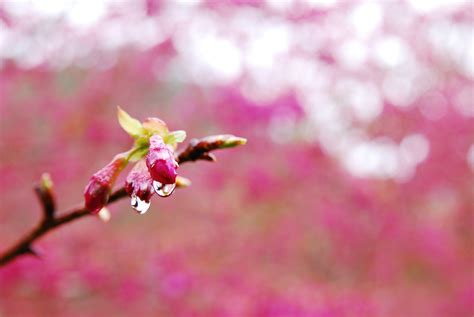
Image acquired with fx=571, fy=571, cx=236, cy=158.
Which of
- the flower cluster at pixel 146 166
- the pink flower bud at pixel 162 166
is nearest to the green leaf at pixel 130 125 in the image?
the flower cluster at pixel 146 166

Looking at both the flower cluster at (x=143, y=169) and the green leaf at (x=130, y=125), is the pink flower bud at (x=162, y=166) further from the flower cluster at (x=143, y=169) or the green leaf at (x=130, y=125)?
the green leaf at (x=130, y=125)

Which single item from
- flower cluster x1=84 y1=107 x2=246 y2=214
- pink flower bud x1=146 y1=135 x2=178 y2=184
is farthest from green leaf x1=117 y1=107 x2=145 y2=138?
pink flower bud x1=146 y1=135 x2=178 y2=184

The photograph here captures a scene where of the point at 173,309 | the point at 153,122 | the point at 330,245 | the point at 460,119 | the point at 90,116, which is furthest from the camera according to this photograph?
the point at 330,245

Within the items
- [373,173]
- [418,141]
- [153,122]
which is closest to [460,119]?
[418,141]

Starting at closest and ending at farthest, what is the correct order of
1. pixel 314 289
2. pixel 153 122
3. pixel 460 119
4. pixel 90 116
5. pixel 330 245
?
pixel 153 122, pixel 90 116, pixel 314 289, pixel 460 119, pixel 330 245

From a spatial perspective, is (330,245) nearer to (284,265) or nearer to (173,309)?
(284,265)

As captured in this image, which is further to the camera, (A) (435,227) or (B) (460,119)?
(A) (435,227)
